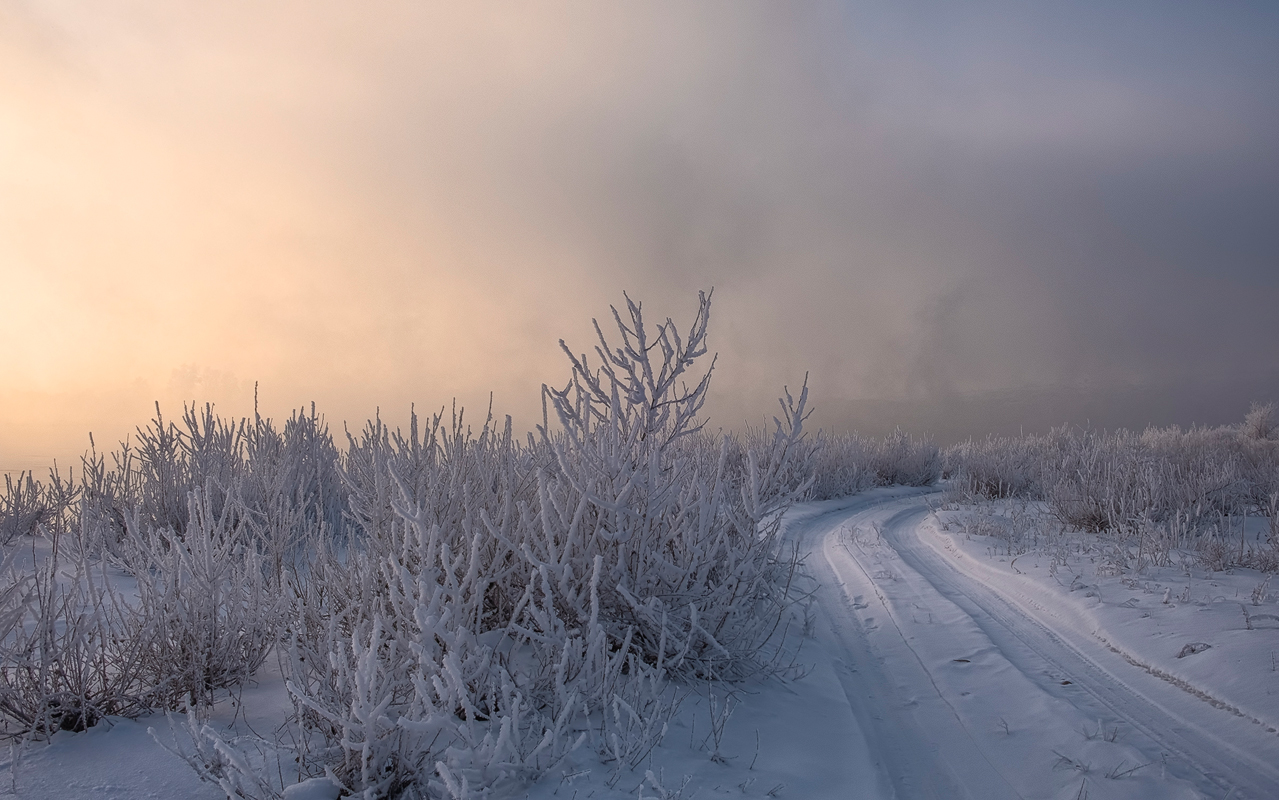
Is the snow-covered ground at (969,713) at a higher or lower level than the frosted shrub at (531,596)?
lower

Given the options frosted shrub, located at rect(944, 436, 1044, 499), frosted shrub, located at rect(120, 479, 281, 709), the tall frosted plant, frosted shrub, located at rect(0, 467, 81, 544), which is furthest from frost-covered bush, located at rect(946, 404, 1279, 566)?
frosted shrub, located at rect(0, 467, 81, 544)

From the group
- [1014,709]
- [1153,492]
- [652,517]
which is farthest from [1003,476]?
[652,517]

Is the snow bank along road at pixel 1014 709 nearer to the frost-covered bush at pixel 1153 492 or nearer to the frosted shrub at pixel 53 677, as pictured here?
the frost-covered bush at pixel 1153 492

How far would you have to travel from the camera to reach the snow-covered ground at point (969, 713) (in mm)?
2328

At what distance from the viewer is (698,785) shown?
231cm

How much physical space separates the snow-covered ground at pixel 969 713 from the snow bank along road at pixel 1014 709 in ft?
0.04

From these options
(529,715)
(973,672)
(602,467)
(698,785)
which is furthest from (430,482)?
(973,672)

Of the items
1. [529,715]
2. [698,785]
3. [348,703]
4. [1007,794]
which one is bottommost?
[1007,794]

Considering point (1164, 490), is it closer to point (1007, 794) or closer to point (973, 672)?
point (973, 672)

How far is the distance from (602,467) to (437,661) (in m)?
1.01

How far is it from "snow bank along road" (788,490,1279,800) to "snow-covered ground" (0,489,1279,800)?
11 millimetres

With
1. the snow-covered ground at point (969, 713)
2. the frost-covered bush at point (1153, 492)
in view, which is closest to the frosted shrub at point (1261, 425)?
the frost-covered bush at point (1153, 492)

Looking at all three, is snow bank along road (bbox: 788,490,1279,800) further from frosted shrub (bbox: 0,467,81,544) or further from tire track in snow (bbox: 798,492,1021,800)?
frosted shrub (bbox: 0,467,81,544)

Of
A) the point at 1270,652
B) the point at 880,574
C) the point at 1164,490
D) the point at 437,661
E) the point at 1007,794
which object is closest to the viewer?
the point at 437,661
